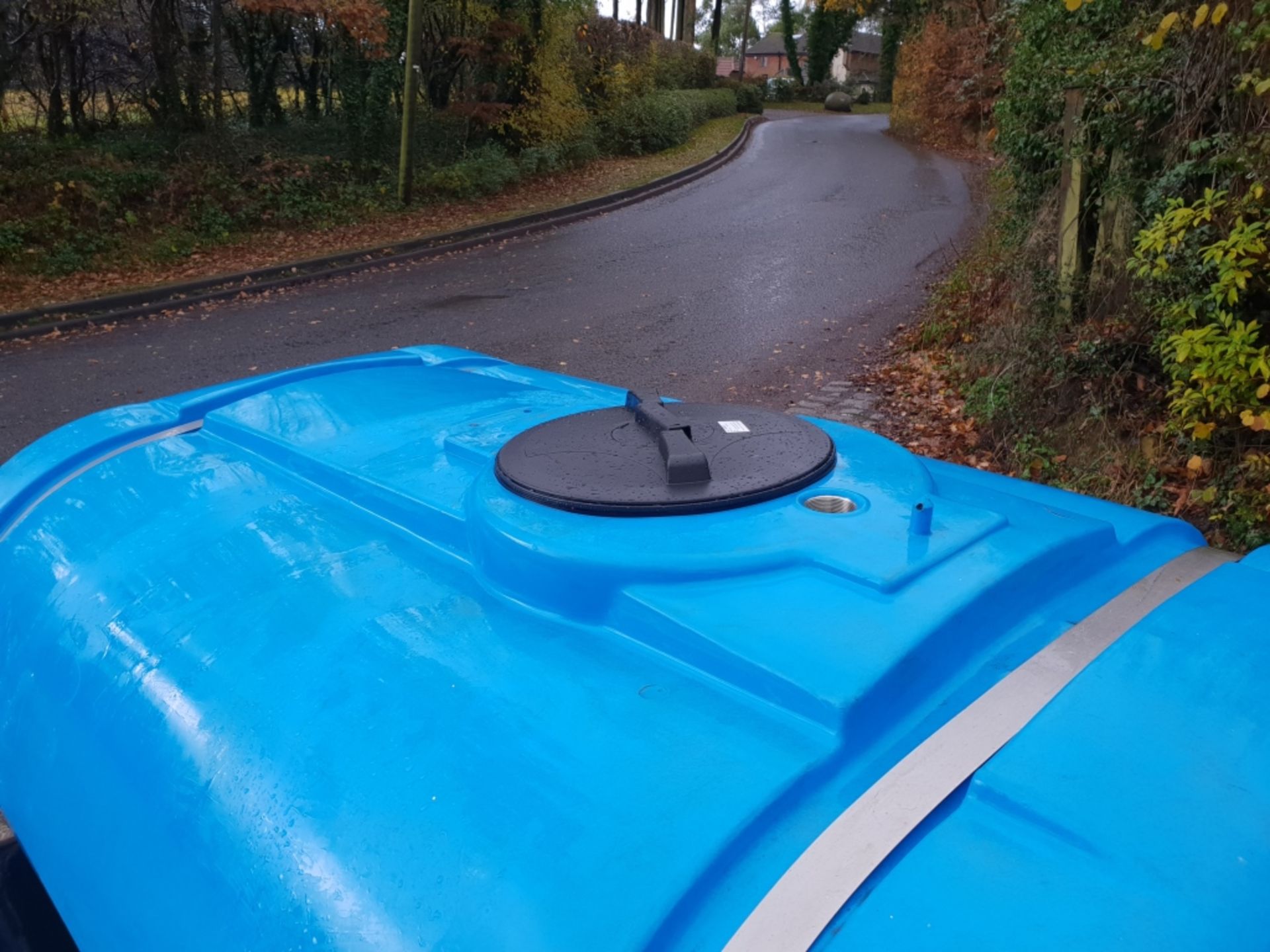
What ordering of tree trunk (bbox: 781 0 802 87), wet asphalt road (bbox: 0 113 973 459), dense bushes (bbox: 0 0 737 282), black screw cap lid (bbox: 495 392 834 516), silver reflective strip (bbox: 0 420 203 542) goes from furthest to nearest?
1. tree trunk (bbox: 781 0 802 87)
2. dense bushes (bbox: 0 0 737 282)
3. wet asphalt road (bbox: 0 113 973 459)
4. silver reflective strip (bbox: 0 420 203 542)
5. black screw cap lid (bbox: 495 392 834 516)

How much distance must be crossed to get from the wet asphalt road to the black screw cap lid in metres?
5.87

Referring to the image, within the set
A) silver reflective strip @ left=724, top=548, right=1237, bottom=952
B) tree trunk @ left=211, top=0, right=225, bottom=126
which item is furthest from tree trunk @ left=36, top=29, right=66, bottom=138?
silver reflective strip @ left=724, top=548, right=1237, bottom=952

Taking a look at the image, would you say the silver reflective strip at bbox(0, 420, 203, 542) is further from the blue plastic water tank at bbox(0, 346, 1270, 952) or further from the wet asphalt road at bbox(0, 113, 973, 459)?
the wet asphalt road at bbox(0, 113, 973, 459)

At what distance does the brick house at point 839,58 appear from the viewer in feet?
230

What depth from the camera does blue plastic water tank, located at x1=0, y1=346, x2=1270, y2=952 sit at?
3.14ft

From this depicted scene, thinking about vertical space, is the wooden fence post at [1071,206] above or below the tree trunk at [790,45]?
below

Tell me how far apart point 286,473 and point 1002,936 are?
5.25 ft

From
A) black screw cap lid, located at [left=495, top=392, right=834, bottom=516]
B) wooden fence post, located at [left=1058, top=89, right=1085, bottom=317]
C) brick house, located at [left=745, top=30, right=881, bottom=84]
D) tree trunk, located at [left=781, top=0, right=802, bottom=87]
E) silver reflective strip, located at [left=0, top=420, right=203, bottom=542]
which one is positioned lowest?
silver reflective strip, located at [left=0, top=420, right=203, bottom=542]

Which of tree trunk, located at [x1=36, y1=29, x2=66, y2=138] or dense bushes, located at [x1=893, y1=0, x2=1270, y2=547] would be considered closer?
dense bushes, located at [x1=893, y1=0, x2=1270, y2=547]

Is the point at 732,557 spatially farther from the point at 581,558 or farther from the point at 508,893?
the point at 508,893

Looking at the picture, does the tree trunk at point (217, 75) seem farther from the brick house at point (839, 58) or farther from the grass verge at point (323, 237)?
the brick house at point (839, 58)

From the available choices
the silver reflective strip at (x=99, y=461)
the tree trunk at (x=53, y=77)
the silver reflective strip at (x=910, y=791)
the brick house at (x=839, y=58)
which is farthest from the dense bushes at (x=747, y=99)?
the silver reflective strip at (x=910, y=791)

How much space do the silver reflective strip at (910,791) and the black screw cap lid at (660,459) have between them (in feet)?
1.74

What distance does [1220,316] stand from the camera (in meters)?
4.46
